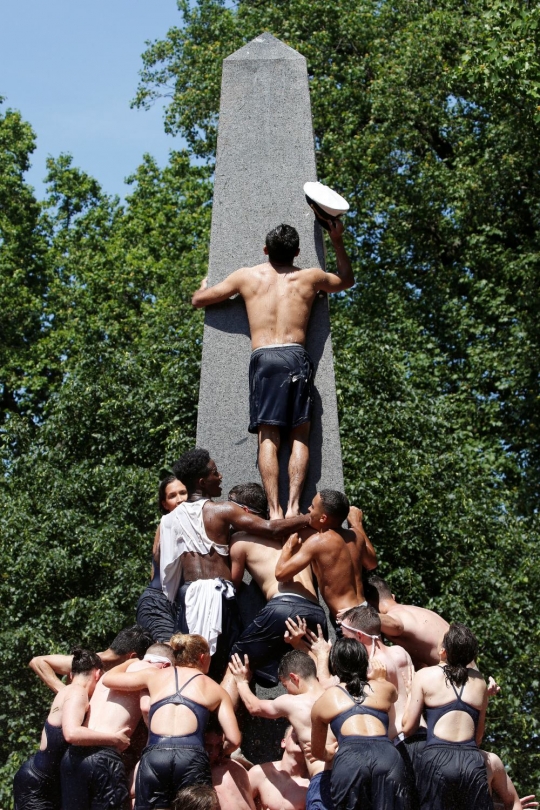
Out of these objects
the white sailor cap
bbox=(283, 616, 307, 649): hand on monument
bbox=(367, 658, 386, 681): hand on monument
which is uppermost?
the white sailor cap

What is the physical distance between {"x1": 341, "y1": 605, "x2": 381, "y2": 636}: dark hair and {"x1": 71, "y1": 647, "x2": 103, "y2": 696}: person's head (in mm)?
1506

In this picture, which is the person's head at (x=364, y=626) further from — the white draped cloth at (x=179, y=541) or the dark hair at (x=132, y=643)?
the dark hair at (x=132, y=643)

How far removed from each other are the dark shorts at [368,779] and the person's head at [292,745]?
0.82m

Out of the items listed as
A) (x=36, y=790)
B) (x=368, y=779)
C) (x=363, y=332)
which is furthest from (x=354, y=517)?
(x=363, y=332)

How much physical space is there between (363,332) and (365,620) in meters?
11.1

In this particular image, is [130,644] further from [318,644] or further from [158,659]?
[318,644]

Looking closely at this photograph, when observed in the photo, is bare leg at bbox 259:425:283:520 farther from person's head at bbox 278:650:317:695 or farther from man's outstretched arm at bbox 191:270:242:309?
person's head at bbox 278:650:317:695

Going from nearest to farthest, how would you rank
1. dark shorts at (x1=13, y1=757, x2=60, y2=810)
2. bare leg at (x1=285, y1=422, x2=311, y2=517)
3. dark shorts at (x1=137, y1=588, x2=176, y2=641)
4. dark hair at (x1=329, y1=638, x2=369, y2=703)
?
dark hair at (x1=329, y1=638, x2=369, y2=703) → dark shorts at (x1=13, y1=757, x2=60, y2=810) → dark shorts at (x1=137, y1=588, x2=176, y2=641) → bare leg at (x1=285, y1=422, x2=311, y2=517)

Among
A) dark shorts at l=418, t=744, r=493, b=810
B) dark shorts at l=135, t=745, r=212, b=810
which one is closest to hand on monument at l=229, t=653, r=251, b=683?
dark shorts at l=135, t=745, r=212, b=810

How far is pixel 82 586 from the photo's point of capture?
15.5 meters

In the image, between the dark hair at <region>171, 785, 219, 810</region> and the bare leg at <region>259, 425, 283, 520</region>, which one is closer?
the dark hair at <region>171, 785, 219, 810</region>

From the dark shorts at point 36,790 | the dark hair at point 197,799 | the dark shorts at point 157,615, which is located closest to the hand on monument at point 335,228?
the dark shorts at point 157,615

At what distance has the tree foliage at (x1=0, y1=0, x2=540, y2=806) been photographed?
14.8m

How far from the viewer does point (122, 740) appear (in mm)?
6723
